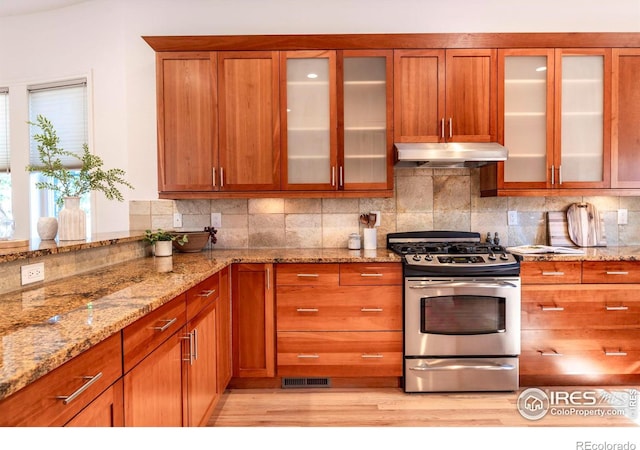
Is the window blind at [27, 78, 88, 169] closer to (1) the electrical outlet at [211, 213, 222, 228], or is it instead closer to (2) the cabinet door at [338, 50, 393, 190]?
(1) the electrical outlet at [211, 213, 222, 228]

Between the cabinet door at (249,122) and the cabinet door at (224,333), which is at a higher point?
the cabinet door at (249,122)

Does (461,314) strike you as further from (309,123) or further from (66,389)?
(66,389)

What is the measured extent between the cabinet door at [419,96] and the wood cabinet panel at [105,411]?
2.31m

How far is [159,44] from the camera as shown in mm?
2746

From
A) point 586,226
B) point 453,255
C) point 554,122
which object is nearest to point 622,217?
point 586,226

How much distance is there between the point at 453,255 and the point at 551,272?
628 millimetres

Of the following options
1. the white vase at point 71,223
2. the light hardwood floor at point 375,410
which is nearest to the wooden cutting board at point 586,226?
the light hardwood floor at point 375,410

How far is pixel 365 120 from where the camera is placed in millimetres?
2822

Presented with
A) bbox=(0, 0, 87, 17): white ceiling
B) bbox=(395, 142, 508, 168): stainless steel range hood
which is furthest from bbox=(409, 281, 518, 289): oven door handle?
bbox=(0, 0, 87, 17): white ceiling

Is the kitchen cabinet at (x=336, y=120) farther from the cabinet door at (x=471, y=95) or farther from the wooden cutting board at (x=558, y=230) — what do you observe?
the wooden cutting board at (x=558, y=230)

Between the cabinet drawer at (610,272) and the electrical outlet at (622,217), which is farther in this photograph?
the electrical outlet at (622,217)

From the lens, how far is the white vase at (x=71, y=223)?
211 cm

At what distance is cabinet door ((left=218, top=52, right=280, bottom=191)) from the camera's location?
110 inches
